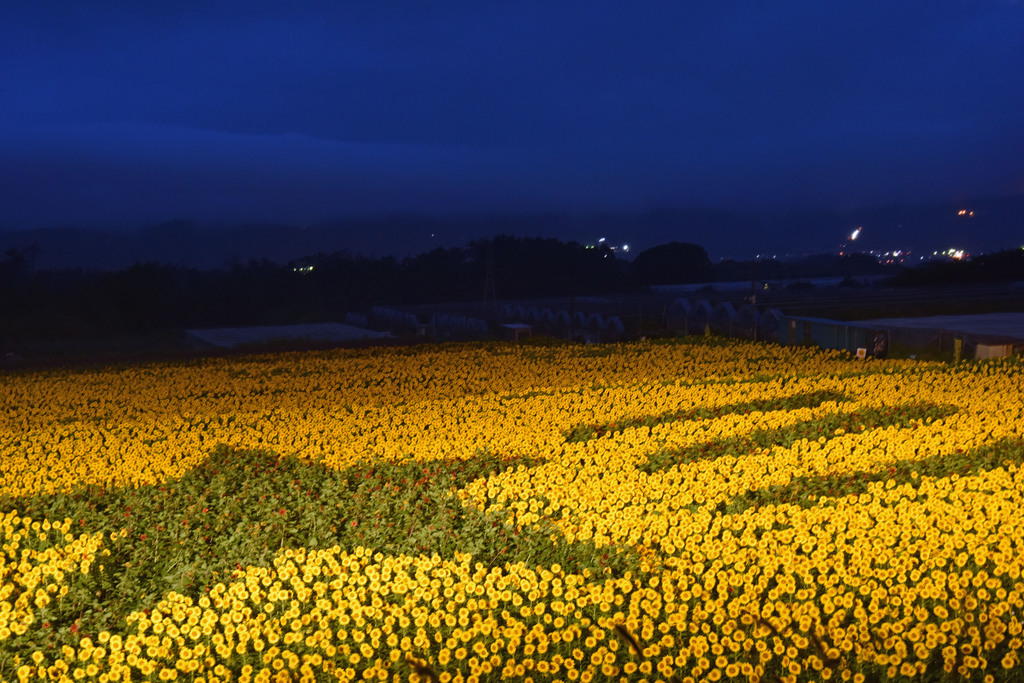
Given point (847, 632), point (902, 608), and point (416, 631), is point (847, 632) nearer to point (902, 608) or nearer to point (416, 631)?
point (902, 608)

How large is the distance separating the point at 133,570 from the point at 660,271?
73.4 metres

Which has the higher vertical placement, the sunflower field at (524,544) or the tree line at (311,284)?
the tree line at (311,284)

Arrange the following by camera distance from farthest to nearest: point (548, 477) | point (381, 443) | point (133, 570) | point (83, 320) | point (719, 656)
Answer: point (83, 320) → point (381, 443) → point (548, 477) → point (133, 570) → point (719, 656)

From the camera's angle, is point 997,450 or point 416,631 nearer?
point 416,631

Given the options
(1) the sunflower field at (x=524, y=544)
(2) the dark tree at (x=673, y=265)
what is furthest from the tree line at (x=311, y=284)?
(1) the sunflower field at (x=524, y=544)

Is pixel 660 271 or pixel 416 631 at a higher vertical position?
pixel 660 271

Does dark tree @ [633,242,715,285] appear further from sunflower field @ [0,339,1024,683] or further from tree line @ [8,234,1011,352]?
sunflower field @ [0,339,1024,683]

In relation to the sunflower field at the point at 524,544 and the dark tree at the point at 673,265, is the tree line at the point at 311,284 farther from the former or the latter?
the sunflower field at the point at 524,544

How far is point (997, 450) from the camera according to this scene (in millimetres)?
9195

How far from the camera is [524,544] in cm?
686

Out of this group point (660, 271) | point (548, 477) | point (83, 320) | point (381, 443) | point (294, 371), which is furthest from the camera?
point (660, 271)

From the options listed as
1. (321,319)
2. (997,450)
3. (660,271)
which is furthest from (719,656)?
(660,271)

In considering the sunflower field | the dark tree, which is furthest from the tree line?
the sunflower field

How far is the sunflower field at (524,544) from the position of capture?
16.6 ft
